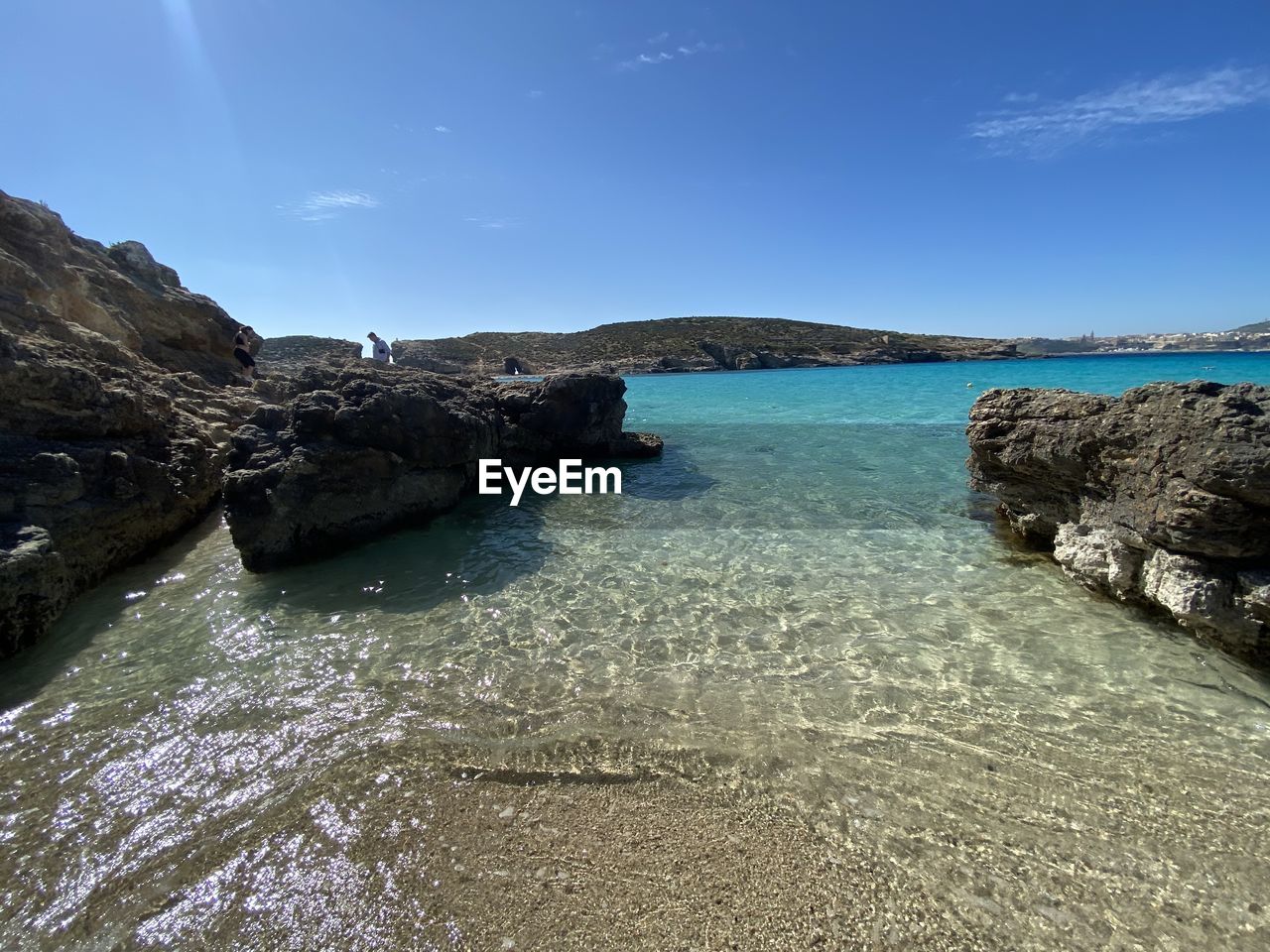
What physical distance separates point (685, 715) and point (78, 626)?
19.0 feet

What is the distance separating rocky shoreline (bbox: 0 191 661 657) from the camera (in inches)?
222

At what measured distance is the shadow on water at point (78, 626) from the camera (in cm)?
423

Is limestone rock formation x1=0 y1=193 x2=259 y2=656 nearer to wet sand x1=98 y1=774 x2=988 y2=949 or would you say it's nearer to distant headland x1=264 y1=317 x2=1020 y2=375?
wet sand x1=98 y1=774 x2=988 y2=949

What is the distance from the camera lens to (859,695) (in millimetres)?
4082

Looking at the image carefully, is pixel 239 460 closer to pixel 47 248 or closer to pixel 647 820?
pixel 647 820

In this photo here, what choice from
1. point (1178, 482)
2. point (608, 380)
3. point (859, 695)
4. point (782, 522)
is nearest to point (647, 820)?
point (859, 695)

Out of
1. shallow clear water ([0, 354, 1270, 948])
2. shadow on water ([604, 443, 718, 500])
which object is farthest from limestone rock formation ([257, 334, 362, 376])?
shallow clear water ([0, 354, 1270, 948])

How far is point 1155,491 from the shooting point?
4.90 m

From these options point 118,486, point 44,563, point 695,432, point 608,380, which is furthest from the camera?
point 695,432

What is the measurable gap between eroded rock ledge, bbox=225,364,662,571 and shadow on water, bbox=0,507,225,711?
3.61 feet

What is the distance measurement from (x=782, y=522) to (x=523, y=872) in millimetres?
6344

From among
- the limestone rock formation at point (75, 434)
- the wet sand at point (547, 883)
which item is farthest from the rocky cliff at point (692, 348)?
the wet sand at point (547, 883)

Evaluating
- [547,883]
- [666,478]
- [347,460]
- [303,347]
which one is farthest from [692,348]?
[547,883]

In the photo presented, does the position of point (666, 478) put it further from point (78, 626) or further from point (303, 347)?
point (303, 347)
